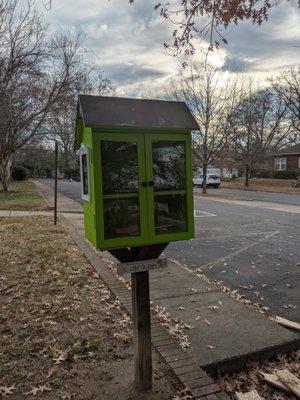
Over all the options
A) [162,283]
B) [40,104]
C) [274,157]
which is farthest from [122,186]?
[274,157]

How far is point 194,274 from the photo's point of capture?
6438mm

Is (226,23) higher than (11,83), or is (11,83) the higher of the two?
(11,83)

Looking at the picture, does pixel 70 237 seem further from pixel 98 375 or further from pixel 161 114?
pixel 161 114

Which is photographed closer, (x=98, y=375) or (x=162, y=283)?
(x=98, y=375)

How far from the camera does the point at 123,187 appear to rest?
277cm

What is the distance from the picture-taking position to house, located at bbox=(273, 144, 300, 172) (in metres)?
54.8

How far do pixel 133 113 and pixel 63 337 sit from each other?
2.55 metres

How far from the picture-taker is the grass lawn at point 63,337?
10.5 ft

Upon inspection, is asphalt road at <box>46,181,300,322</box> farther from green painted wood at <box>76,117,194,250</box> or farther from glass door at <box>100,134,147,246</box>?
glass door at <box>100,134,147,246</box>

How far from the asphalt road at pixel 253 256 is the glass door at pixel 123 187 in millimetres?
3016

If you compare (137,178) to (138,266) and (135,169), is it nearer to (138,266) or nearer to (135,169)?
(135,169)

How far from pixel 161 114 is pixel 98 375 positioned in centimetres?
225

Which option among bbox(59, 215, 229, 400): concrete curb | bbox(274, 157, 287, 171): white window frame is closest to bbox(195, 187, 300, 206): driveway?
bbox(59, 215, 229, 400): concrete curb

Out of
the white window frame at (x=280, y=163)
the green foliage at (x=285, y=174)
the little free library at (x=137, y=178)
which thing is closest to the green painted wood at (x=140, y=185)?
the little free library at (x=137, y=178)
